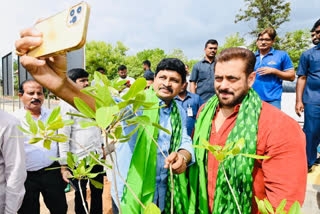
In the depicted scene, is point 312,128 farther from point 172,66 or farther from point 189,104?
point 172,66

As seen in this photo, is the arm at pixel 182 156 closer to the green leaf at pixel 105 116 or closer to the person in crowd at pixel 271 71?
the green leaf at pixel 105 116

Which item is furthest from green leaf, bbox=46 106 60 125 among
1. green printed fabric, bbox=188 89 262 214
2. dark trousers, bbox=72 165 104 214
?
dark trousers, bbox=72 165 104 214

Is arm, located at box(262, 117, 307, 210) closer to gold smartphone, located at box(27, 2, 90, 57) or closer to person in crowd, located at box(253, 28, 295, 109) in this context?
gold smartphone, located at box(27, 2, 90, 57)

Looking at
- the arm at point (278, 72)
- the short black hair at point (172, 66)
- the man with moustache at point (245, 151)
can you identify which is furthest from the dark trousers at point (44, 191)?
the arm at point (278, 72)

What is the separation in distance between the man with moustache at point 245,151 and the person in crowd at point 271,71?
1.76 meters

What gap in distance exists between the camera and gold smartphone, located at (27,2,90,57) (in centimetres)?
52

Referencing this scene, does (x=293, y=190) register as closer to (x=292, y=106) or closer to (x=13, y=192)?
(x=13, y=192)

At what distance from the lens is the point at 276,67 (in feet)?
9.55

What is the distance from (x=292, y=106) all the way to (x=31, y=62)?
20.1ft

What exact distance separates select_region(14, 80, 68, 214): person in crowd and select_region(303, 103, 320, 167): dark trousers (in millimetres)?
2978

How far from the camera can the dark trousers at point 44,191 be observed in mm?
2246

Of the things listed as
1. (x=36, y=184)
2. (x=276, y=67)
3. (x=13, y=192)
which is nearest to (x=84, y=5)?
(x=13, y=192)

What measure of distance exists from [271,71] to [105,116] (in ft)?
9.30

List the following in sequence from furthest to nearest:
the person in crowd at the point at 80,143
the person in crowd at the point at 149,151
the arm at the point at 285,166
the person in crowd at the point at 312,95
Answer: the person in crowd at the point at 312,95 → the person in crowd at the point at 80,143 → the arm at the point at 285,166 → the person in crowd at the point at 149,151
